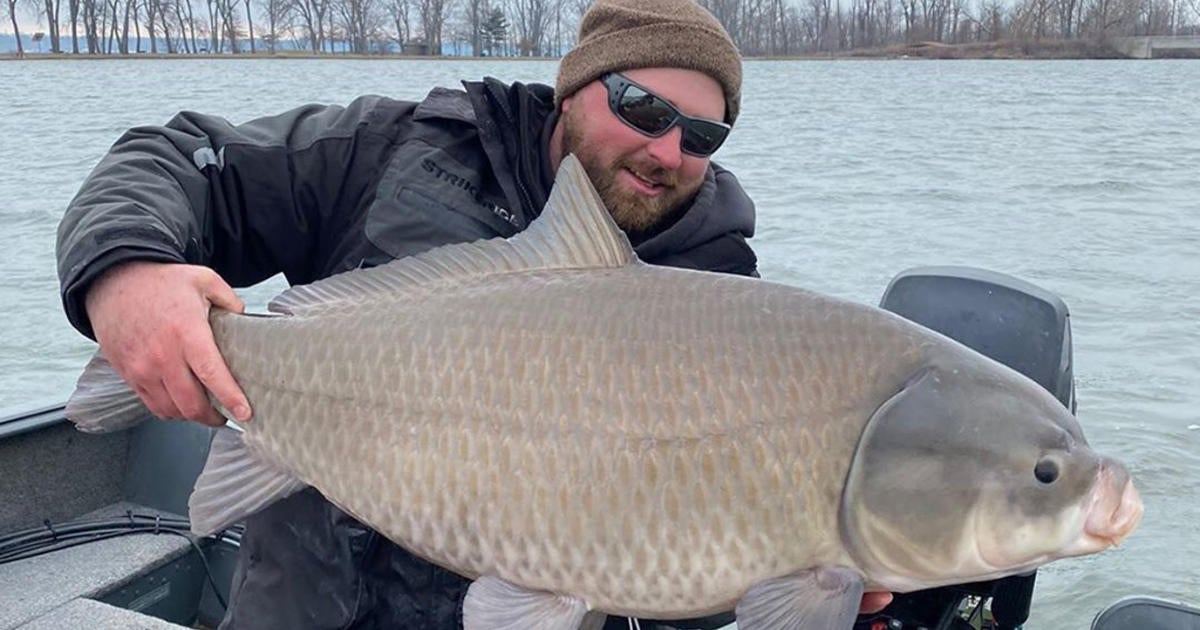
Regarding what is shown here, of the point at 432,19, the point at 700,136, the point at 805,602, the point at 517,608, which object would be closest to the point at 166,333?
the point at 517,608

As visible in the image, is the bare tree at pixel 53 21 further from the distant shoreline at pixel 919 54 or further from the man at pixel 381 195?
the man at pixel 381 195

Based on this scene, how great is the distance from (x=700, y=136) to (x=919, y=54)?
58437 mm

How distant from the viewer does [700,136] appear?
9.45ft

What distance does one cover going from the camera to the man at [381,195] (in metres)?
2.23

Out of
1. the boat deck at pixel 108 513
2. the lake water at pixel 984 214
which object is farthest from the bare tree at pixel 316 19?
the boat deck at pixel 108 513

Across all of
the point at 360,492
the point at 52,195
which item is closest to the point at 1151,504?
the point at 360,492

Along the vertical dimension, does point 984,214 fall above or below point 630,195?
below

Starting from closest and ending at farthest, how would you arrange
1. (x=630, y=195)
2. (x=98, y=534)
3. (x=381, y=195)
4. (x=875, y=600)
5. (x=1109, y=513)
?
(x=1109, y=513) → (x=875, y=600) → (x=381, y=195) → (x=630, y=195) → (x=98, y=534)

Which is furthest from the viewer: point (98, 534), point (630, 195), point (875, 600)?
point (98, 534)

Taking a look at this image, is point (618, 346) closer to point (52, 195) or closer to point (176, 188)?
point (176, 188)

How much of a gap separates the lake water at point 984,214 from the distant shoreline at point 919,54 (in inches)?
917

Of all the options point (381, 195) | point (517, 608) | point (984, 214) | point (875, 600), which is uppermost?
point (381, 195)

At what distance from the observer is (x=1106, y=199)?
14633 millimetres

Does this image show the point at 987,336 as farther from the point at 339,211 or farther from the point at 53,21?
the point at 53,21
